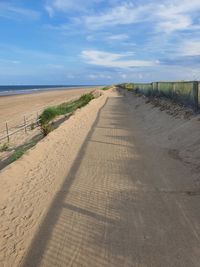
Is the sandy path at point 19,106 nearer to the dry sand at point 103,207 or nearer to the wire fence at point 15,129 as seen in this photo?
the wire fence at point 15,129

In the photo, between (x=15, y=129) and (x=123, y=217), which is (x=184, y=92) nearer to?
(x=15, y=129)

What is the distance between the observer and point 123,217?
6.26 metres

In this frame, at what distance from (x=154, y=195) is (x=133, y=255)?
8.08ft

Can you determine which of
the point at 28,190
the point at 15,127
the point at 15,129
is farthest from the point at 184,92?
the point at 28,190

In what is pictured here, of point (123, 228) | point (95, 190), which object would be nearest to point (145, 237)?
point (123, 228)

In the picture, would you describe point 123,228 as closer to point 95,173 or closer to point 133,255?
point 133,255

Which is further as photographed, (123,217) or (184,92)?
(184,92)

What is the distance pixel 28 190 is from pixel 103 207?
6.42 ft

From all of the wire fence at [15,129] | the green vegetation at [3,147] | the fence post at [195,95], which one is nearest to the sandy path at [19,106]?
the wire fence at [15,129]

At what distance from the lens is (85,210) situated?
666cm

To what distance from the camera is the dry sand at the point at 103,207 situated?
508cm

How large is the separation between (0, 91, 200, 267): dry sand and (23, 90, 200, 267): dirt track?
12mm

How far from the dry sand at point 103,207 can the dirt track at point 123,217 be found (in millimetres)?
12

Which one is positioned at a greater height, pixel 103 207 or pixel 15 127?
pixel 103 207
